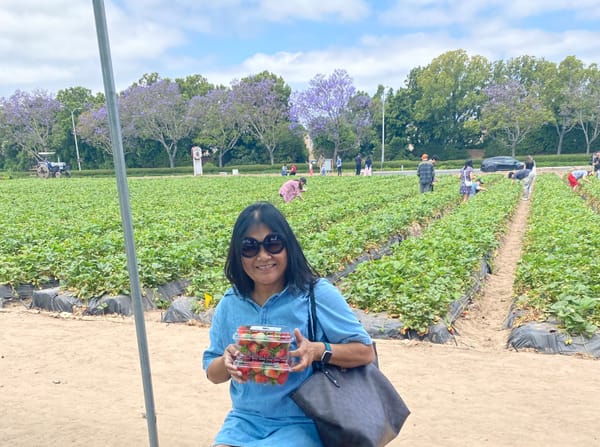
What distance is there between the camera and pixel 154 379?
439 centimetres

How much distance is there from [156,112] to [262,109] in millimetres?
11093

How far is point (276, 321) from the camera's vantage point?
2.18 metres

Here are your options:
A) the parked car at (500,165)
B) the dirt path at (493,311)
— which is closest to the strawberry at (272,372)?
the dirt path at (493,311)

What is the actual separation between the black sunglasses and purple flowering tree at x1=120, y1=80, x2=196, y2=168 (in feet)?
164

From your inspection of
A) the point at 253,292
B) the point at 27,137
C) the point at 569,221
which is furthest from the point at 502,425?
the point at 27,137

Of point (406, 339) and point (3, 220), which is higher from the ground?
point (3, 220)

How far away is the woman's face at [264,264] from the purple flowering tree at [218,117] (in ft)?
159

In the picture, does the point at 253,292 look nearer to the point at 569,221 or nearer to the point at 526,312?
the point at 526,312

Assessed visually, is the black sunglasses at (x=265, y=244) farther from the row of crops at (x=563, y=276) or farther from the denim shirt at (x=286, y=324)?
the row of crops at (x=563, y=276)

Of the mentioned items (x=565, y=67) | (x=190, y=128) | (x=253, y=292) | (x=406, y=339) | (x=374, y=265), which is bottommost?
(x=406, y=339)

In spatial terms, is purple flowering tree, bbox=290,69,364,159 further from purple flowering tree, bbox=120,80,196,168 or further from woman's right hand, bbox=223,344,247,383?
woman's right hand, bbox=223,344,247,383

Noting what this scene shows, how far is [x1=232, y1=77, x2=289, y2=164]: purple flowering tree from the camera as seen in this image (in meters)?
49.5

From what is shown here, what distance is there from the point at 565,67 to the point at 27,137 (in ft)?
200

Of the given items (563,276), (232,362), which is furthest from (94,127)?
(232,362)
